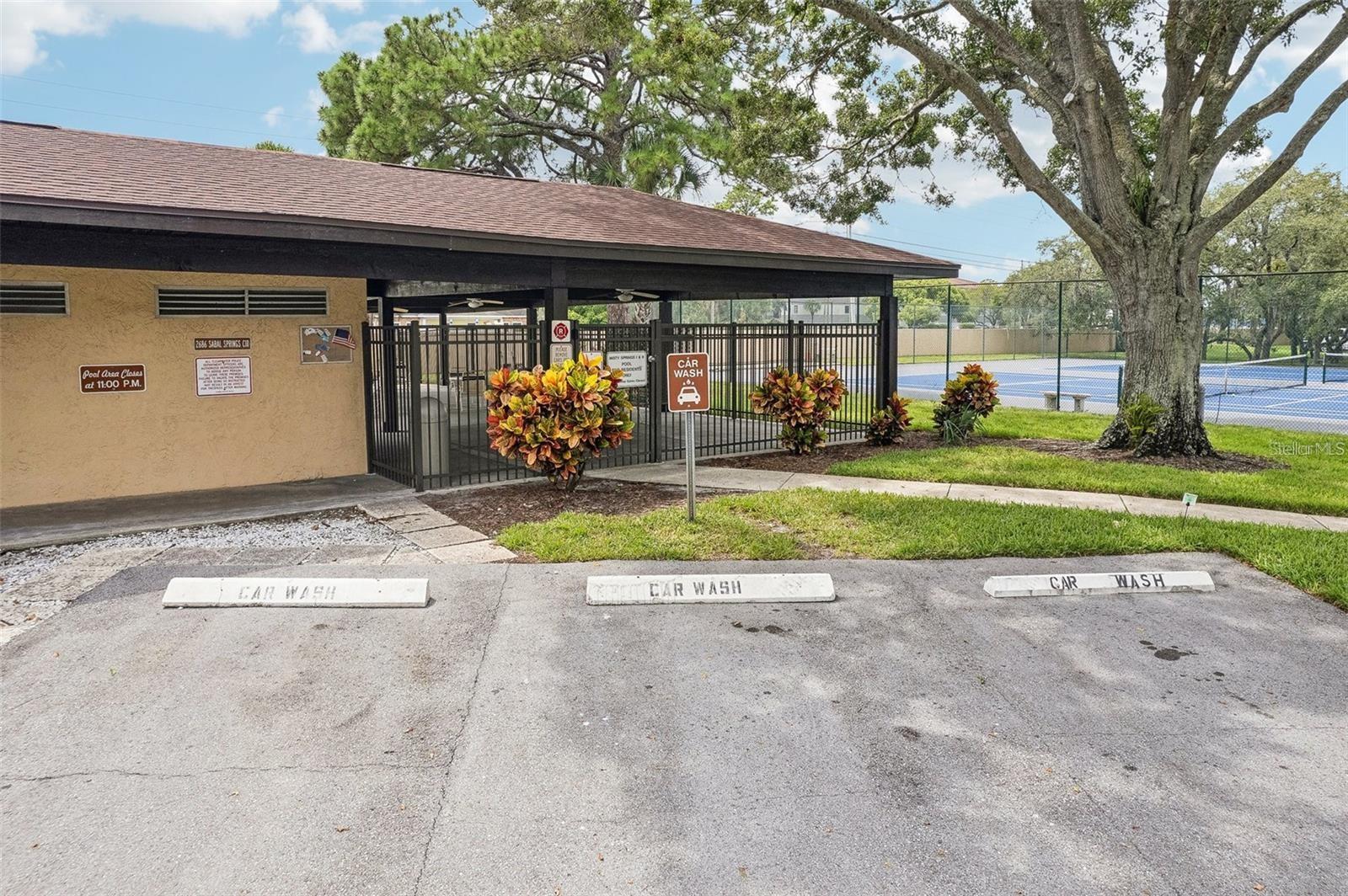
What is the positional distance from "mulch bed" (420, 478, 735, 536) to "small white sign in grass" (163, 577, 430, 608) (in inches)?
75.6

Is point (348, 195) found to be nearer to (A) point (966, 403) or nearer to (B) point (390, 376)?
(B) point (390, 376)

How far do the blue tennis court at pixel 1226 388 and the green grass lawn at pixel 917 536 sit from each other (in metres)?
11.0

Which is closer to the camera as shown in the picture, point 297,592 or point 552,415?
point 297,592

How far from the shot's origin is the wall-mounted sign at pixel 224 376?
32.4 ft

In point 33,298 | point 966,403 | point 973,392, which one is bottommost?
point 966,403

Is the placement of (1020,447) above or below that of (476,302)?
below

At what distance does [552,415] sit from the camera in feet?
29.5

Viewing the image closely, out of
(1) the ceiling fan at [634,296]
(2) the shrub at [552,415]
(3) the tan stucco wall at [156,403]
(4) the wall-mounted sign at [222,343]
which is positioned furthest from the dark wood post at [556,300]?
(1) the ceiling fan at [634,296]

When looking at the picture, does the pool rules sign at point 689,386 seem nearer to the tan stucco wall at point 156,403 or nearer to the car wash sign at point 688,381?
the car wash sign at point 688,381

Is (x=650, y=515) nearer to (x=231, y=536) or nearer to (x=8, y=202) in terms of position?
(x=231, y=536)

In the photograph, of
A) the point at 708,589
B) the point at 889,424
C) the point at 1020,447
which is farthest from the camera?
the point at 889,424

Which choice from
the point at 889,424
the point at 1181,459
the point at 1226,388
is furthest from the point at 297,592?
the point at 1226,388

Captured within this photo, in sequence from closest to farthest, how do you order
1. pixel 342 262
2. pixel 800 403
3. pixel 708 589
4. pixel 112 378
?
pixel 708 589 < pixel 342 262 < pixel 112 378 < pixel 800 403

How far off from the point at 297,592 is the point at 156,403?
488 centimetres
